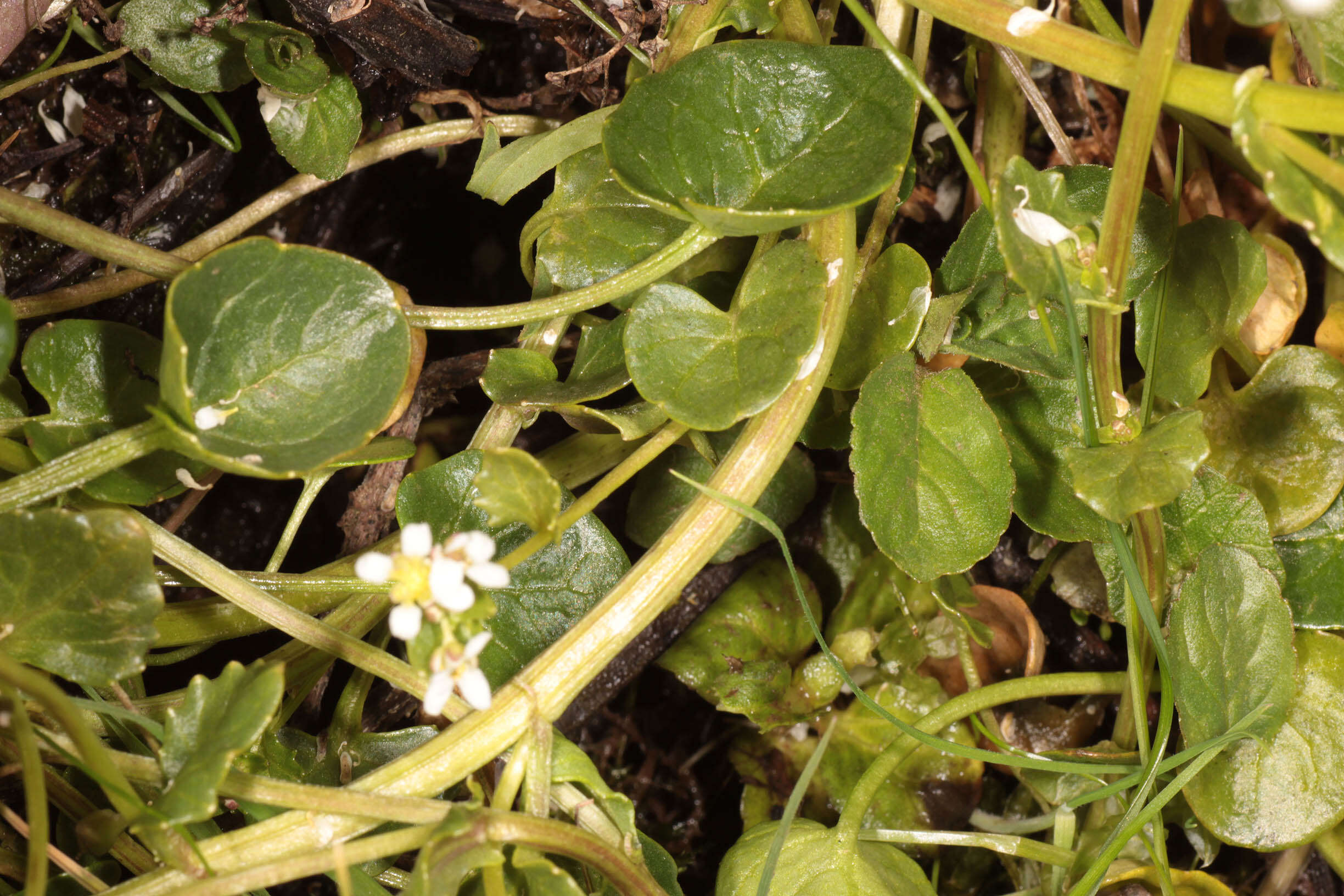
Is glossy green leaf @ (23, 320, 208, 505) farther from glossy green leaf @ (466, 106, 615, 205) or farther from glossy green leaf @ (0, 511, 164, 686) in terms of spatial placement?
glossy green leaf @ (466, 106, 615, 205)

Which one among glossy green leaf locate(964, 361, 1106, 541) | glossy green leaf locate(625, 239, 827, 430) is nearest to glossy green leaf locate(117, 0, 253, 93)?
glossy green leaf locate(625, 239, 827, 430)

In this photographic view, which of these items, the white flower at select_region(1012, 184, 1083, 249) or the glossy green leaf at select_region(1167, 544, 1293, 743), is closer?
the white flower at select_region(1012, 184, 1083, 249)

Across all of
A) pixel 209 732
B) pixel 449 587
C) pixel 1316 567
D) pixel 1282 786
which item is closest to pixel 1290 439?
pixel 1316 567

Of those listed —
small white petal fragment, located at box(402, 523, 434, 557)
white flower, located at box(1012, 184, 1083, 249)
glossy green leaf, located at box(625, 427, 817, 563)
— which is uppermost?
white flower, located at box(1012, 184, 1083, 249)

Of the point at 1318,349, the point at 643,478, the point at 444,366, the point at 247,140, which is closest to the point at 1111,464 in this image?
the point at 1318,349

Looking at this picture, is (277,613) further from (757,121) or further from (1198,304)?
(1198,304)

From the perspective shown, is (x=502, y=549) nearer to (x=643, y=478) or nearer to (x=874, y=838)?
(x=643, y=478)

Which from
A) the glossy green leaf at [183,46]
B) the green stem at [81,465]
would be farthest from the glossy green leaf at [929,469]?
the glossy green leaf at [183,46]

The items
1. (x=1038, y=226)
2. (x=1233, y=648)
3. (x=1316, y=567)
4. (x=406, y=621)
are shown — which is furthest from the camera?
(x=1316, y=567)
